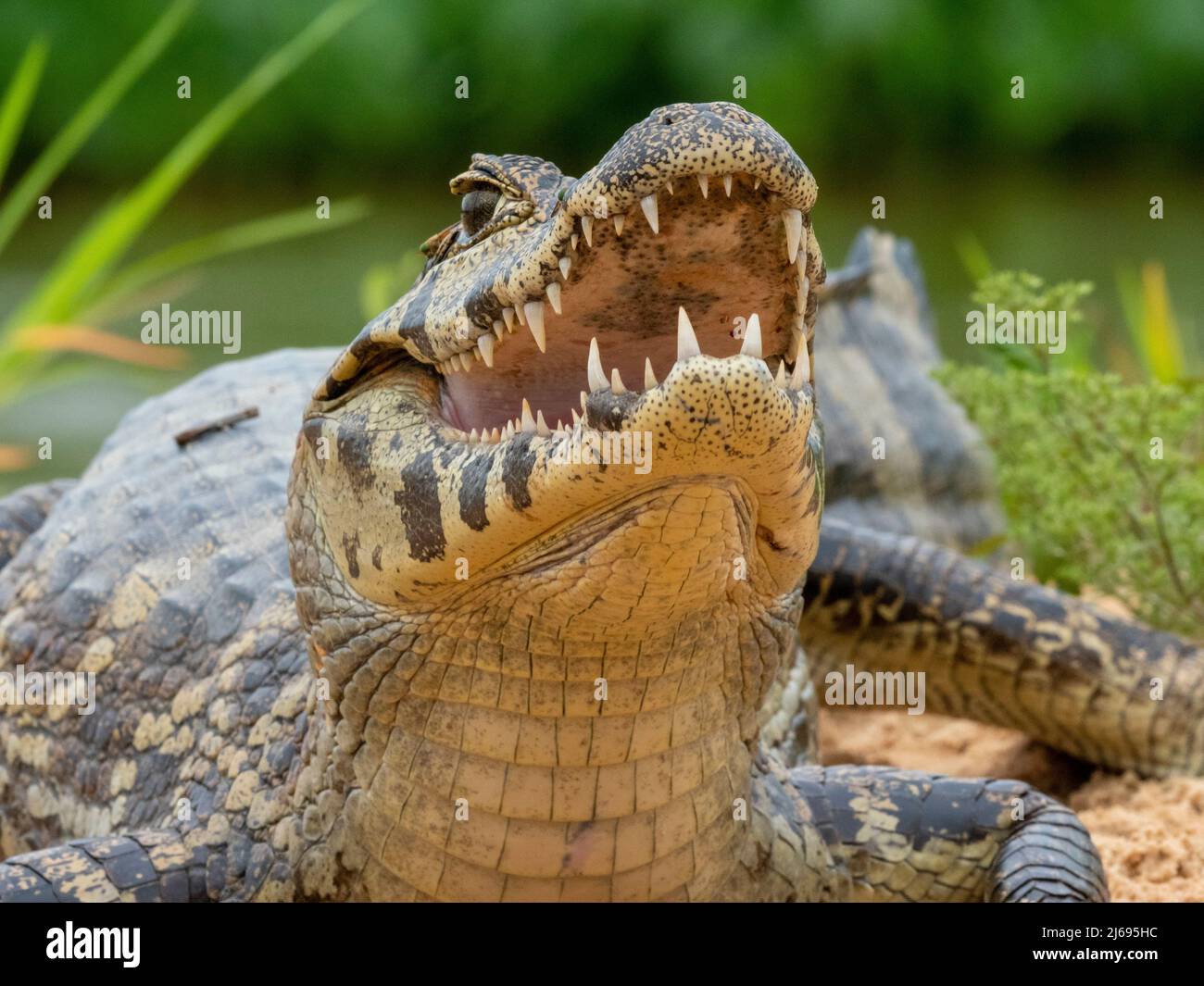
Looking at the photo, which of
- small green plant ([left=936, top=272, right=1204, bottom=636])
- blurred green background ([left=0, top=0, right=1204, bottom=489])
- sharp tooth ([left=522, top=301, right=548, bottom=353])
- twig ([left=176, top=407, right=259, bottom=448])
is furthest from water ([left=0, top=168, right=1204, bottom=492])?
sharp tooth ([left=522, top=301, right=548, bottom=353])

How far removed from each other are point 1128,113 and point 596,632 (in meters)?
13.1

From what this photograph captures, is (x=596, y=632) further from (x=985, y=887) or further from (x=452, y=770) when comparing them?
(x=985, y=887)

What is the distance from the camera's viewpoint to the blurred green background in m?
12.4

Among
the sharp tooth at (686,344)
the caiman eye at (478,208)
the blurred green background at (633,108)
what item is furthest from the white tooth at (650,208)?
the blurred green background at (633,108)

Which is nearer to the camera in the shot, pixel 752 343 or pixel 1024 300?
pixel 752 343

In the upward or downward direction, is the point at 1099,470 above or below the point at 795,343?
below

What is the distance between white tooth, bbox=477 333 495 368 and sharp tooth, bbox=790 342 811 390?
35 cm

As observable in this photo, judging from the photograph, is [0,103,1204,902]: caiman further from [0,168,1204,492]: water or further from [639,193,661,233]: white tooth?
[0,168,1204,492]: water

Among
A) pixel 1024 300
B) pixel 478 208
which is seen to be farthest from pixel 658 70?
pixel 478 208

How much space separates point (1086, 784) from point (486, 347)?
2.15 meters

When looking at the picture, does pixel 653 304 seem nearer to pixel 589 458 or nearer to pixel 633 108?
pixel 589 458

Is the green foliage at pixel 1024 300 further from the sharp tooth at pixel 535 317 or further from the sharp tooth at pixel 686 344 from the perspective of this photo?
the sharp tooth at pixel 686 344

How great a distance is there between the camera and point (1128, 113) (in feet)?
44.9

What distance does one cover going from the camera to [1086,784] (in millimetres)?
3465
